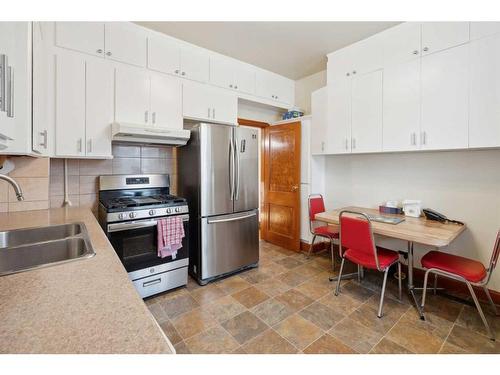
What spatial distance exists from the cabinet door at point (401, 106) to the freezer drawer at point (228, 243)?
1.73m

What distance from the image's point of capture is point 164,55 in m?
2.59

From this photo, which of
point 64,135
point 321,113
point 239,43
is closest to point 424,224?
point 321,113

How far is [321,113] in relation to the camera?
3182 millimetres

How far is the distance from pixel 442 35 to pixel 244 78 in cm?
212

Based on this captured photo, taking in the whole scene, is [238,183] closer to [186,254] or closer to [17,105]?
[186,254]

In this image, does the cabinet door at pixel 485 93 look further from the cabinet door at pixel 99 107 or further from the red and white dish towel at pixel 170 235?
the cabinet door at pixel 99 107

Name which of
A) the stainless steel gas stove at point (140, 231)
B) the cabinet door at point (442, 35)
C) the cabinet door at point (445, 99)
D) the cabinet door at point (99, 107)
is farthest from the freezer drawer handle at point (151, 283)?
the cabinet door at point (442, 35)

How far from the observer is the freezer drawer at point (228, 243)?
8.45 feet

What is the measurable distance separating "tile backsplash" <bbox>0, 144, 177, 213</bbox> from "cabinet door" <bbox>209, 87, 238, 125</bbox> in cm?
72

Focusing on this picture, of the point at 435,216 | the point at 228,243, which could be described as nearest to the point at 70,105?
the point at 228,243

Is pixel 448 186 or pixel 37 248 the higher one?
pixel 448 186

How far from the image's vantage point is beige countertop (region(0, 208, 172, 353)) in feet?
1.79

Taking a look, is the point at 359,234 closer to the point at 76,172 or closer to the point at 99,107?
the point at 99,107
